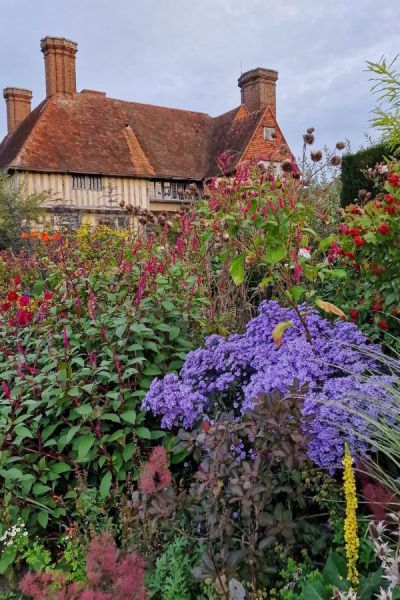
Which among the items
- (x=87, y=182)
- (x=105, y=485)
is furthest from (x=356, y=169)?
(x=87, y=182)

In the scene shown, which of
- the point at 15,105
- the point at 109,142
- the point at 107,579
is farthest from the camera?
the point at 15,105

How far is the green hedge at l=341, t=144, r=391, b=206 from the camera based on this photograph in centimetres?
689

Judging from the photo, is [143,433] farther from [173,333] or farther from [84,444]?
[173,333]

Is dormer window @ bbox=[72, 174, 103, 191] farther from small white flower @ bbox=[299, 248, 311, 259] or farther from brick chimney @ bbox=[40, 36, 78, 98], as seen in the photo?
small white flower @ bbox=[299, 248, 311, 259]

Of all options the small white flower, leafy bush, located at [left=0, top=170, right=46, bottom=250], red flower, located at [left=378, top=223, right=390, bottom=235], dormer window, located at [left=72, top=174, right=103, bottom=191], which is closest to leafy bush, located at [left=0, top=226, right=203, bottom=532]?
the small white flower

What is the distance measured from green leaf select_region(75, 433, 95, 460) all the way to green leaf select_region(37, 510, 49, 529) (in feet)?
0.88

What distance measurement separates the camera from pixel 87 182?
18547 millimetres

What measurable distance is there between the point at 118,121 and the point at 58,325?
747 inches

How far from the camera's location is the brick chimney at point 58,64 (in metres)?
19.5

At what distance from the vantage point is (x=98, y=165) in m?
18.4

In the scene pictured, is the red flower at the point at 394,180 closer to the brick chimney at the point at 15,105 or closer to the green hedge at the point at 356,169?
the green hedge at the point at 356,169

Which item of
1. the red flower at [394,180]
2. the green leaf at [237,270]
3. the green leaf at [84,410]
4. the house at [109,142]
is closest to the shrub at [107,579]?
the green leaf at [84,410]

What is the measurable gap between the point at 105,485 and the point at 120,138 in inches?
748

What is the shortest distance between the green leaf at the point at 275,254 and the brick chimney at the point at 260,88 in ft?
65.6
